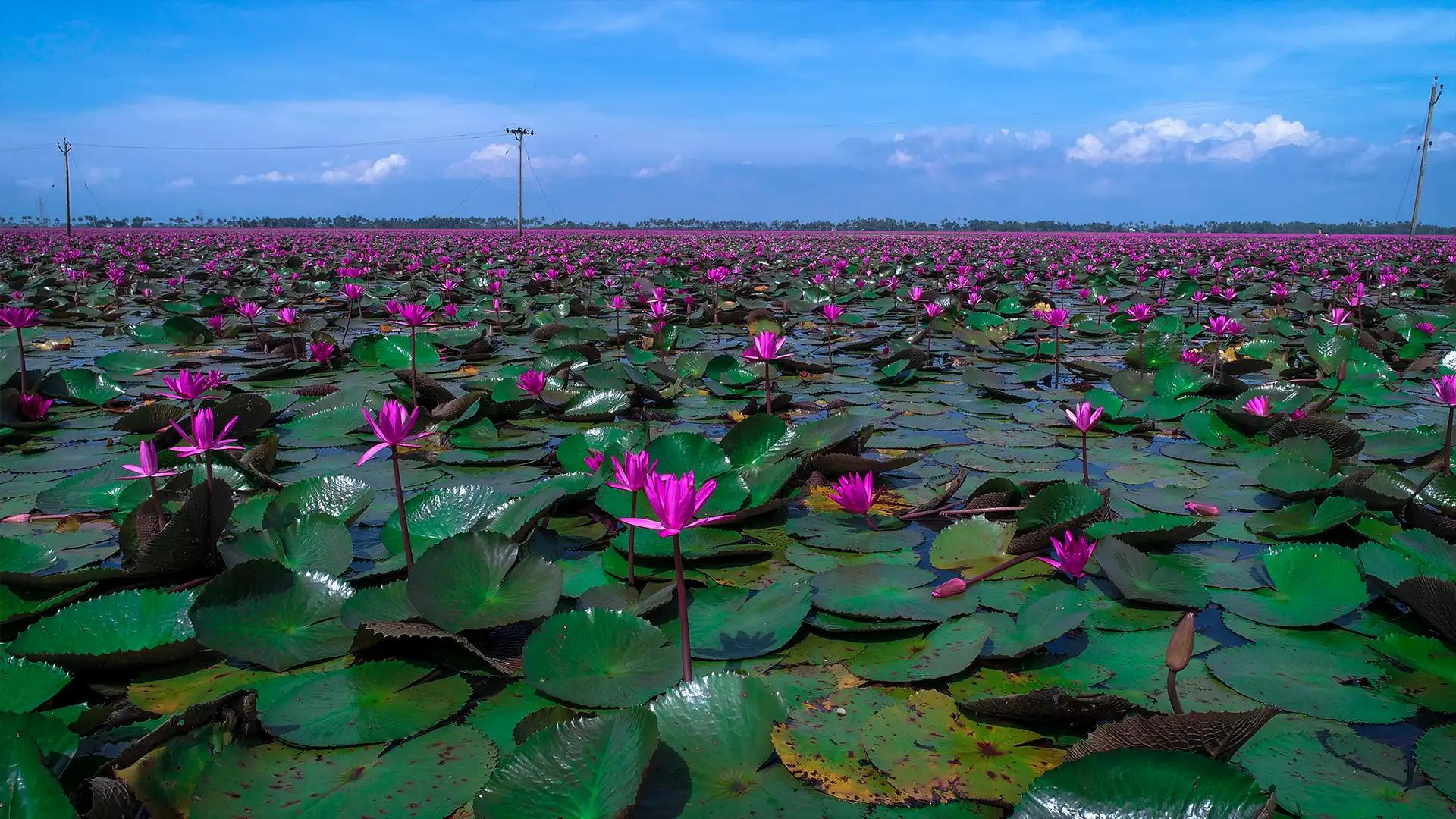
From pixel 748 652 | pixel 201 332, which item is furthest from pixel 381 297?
pixel 748 652

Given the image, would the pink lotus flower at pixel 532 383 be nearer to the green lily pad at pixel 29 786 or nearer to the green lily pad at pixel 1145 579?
the green lily pad at pixel 1145 579

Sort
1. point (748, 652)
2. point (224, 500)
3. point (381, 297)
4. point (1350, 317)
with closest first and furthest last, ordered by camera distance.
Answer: point (748, 652), point (224, 500), point (1350, 317), point (381, 297)

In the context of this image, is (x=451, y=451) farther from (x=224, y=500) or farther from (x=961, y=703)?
(x=961, y=703)

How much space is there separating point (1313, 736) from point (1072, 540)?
676mm

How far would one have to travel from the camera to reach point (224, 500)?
73.0 inches

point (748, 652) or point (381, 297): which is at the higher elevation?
point (381, 297)

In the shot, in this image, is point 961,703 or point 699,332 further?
point 699,332

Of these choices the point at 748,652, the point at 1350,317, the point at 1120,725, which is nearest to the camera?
the point at 1120,725

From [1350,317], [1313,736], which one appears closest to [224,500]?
[1313,736]

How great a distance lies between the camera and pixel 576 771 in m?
1.05

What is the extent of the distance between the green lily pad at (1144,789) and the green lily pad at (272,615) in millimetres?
1240

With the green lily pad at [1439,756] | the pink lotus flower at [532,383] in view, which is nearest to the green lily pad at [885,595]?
the green lily pad at [1439,756]

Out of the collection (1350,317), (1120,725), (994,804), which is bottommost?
(994,804)

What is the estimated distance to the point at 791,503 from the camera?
252 cm
